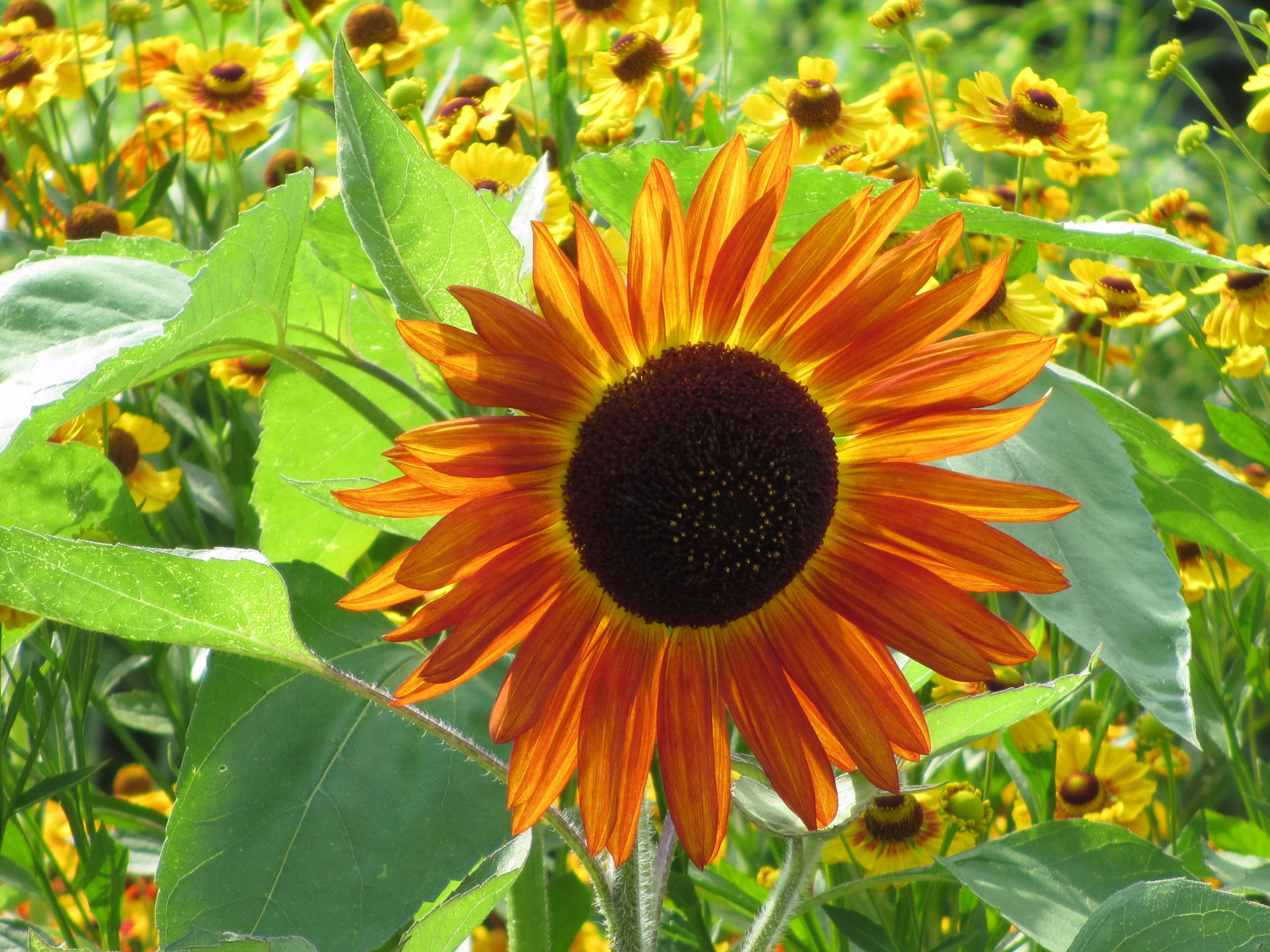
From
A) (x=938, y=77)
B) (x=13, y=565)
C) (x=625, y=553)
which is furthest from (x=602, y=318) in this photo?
(x=938, y=77)

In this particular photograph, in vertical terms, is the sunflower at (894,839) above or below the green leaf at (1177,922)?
below

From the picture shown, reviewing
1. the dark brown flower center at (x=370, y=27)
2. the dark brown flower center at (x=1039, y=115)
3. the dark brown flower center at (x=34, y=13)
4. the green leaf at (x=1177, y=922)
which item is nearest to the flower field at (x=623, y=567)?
the green leaf at (x=1177, y=922)

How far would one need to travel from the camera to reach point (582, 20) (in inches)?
37.6

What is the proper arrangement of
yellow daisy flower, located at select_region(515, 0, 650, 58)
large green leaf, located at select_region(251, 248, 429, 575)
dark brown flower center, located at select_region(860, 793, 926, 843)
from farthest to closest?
yellow daisy flower, located at select_region(515, 0, 650, 58)
dark brown flower center, located at select_region(860, 793, 926, 843)
large green leaf, located at select_region(251, 248, 429, 575)

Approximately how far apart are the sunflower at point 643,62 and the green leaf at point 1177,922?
1.94 ft

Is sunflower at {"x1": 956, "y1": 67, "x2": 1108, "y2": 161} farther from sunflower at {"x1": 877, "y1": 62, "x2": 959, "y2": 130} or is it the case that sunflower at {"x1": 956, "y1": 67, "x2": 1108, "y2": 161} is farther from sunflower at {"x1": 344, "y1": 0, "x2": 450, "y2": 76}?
sunflower at {"x1": 344, "y1": 0, "x2": 450, "y2": 76}

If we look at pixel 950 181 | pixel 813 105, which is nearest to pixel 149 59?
pixel 813 105

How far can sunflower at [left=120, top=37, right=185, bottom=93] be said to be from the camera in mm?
999

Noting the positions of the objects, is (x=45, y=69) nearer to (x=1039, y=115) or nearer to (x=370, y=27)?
(x=370, y=27)

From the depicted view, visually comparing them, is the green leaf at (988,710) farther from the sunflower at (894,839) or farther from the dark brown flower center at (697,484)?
the sunflower at (894,839)

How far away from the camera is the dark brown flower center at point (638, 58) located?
0.87 metres

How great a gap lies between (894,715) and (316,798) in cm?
22

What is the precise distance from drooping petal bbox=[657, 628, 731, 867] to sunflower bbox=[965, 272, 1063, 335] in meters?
0.34

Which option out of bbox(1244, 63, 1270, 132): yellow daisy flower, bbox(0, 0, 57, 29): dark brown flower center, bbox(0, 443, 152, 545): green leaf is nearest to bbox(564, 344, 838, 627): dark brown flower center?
bbox(0, 443, 152, 545): green leaf
